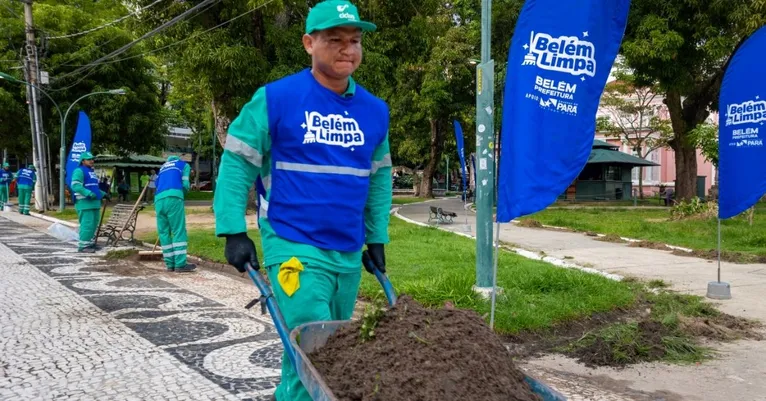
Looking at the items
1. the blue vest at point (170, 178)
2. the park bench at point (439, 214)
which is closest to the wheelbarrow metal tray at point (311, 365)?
the blue vest at point (170, 178)

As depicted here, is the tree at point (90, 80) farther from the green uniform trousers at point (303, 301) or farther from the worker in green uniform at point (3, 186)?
the green uniform trousers at point (303, 301)

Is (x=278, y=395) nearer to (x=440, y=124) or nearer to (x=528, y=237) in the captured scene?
(x=528, y=237)

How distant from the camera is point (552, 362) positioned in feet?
15.8

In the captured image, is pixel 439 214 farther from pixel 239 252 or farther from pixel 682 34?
pixel 239 252

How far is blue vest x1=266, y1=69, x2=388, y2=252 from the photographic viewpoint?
9.08 feet

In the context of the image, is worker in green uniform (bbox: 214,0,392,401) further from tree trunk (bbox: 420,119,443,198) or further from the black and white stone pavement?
tree trunk (bbox: 420,119,443,198)

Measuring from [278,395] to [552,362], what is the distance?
257 centimetres

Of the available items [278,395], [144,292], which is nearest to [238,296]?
[144,292]

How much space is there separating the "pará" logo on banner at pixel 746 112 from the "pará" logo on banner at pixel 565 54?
3482 mm

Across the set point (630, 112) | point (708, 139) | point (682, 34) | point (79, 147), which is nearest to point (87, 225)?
point (79, 147)

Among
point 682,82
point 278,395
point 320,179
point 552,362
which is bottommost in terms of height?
point 552,362

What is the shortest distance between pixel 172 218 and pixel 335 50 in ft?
23.8

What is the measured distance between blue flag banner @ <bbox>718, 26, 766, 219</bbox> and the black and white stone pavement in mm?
5253

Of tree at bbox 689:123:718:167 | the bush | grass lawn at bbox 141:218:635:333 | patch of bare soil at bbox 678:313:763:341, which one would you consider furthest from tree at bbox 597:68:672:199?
patch of bare soil at bbox 678:313:763:341
